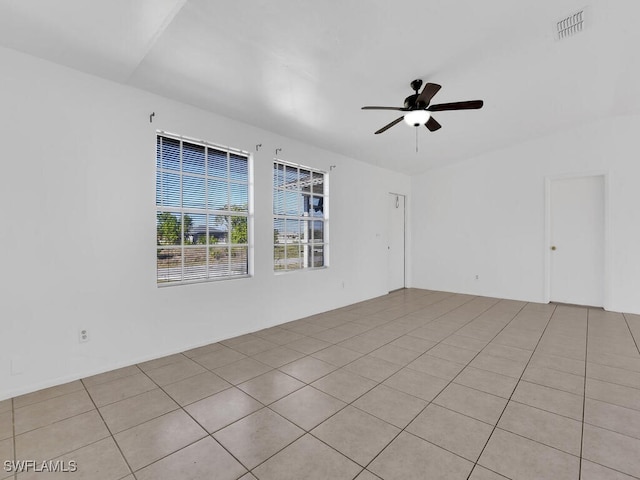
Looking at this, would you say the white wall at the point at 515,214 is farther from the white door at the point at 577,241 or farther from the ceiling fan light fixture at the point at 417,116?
the ceiling fan light fixture at the point at 417,116

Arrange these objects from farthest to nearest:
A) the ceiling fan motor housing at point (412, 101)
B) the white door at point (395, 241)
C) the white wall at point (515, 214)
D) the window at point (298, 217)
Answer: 1. the white door at point (395, 241)
2. the white wall at point (515, 214)
3. the window at point (298, 217)
4. the ceiling fan motor housing at point (412, 101)

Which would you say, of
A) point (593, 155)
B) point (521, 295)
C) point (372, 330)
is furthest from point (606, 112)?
point (372, 330)

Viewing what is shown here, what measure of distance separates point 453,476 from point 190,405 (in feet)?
6.05

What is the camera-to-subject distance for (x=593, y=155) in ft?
17.1

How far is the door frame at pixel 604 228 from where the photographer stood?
5078mm

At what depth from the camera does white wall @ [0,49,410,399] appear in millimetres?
2469

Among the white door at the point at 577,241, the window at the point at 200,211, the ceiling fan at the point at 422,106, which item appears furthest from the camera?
the white door at the point at 577,241

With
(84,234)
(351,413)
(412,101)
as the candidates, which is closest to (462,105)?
(412,101)

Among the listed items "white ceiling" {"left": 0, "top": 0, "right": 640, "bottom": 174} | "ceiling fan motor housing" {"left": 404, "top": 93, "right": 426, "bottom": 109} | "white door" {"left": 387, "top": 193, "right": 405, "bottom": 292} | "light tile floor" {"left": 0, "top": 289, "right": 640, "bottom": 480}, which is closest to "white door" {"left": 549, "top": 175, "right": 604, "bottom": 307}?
"white ceiling" {"left": 0, "top": 0, "right": 640, "bottom": 174}

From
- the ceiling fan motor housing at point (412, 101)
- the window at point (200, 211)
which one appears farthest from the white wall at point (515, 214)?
the window at point (200, 211)

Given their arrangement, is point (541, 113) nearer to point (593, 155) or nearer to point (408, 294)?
point (593, 155)

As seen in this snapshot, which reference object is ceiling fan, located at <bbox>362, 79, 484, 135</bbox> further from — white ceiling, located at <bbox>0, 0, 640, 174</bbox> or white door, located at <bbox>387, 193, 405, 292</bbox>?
white door, located at <bbox>387, 193, 405, 292</bbox>

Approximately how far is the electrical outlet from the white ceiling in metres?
2.38

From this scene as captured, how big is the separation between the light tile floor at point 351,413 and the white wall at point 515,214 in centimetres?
205
